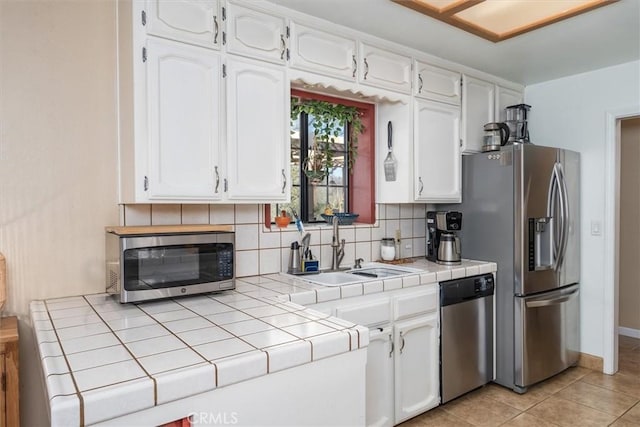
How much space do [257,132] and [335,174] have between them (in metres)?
1.01

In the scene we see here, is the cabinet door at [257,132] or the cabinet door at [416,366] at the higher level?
the cabinet door at [257,132]

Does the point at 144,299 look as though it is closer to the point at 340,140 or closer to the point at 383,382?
the point at 383,382

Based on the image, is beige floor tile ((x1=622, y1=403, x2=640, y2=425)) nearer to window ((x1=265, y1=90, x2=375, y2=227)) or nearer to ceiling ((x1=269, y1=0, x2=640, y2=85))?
window ((x1=265, y1=90, x2=375, y2=227))

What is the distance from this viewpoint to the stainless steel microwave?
1.60m

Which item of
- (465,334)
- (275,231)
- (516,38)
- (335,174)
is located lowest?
(465,334)

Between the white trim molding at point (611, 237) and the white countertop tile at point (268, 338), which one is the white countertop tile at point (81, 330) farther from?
the white trim molding at point (611, 237)

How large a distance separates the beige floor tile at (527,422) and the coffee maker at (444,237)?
3.19ft

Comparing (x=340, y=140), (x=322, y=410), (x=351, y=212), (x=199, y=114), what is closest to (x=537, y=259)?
(x=351, y=212)

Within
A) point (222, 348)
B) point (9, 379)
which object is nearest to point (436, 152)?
point (222, 348)

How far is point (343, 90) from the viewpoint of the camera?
2369mm

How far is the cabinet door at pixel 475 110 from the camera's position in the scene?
2.98 meters

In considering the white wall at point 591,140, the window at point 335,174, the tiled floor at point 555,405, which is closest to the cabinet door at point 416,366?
the tiled floor at point 555,405

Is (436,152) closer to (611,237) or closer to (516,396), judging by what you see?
(611,237)

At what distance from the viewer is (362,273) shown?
259 cm
